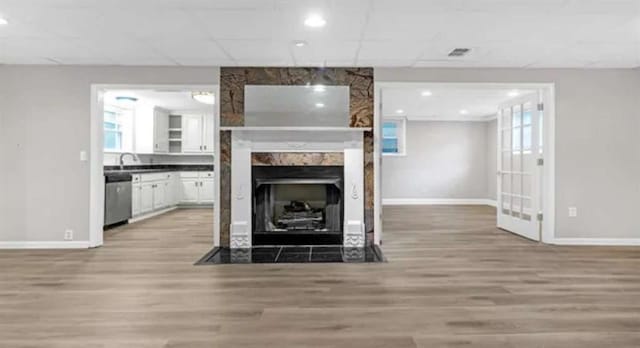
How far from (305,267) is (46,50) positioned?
349cm

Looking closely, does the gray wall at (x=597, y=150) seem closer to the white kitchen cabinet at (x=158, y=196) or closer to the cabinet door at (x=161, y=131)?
the white kitchen cabinet at (x=158, y=196)

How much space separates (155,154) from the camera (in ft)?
29.9

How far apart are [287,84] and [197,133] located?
508 centimetres

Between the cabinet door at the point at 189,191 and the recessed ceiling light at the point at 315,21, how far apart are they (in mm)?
6512

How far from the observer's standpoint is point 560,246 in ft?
16.5

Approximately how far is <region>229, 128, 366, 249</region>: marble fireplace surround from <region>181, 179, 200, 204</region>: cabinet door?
15.2 feet

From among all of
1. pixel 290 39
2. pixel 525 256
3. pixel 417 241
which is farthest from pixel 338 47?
pixel 525 256

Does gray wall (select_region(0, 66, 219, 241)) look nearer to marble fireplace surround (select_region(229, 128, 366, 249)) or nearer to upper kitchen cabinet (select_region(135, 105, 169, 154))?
marble fireplace surround (select_region(229, 128, 366, 249))

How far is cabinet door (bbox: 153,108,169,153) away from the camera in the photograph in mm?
8812

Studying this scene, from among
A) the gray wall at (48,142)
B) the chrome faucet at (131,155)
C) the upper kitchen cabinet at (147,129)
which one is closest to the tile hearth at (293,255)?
the gray wall at (48,142)

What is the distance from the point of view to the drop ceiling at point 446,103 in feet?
22.5

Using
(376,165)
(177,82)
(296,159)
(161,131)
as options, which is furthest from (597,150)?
(161,131)

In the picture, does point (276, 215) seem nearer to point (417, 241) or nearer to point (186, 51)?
point (417, 241)

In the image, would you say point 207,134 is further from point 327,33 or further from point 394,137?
point 327,33
